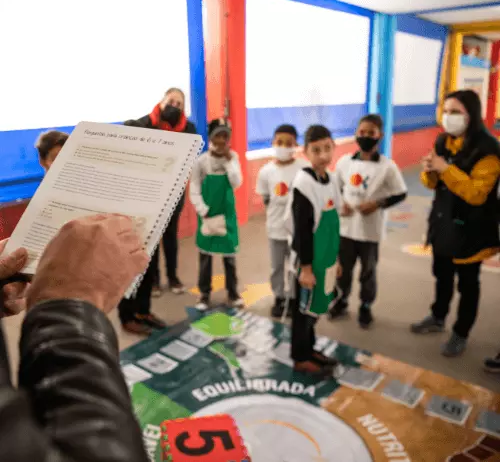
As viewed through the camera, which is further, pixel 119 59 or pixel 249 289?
pixel 119 59

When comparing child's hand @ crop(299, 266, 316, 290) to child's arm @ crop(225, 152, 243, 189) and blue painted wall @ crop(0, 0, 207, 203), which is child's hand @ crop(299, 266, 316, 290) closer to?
child's arm @ crop(225, 152, 243, 189)

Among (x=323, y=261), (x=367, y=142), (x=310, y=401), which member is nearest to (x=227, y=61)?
(x=367, y=142)

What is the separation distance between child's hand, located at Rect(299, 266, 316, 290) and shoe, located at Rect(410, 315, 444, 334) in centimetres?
98

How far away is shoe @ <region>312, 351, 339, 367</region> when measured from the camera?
2.27m

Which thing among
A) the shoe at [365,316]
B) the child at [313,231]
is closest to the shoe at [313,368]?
the child at [313,231]

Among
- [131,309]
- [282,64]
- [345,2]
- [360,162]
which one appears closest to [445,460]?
[360,162]

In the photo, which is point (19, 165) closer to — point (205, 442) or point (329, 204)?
point (329, 204)

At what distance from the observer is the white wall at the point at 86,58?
9.61ft

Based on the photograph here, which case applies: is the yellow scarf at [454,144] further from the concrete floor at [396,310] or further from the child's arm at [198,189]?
the child's arm at [198,189]

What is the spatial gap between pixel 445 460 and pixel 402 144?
6911 mm

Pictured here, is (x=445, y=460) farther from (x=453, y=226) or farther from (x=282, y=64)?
(x=282, y=64)

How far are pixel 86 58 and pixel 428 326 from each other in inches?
116

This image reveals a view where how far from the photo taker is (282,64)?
518 centimetres

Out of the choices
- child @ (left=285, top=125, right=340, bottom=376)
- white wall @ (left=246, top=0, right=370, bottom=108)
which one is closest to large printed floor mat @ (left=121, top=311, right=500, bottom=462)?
child @ (left=285, top=125, right=340, bottom=376)
